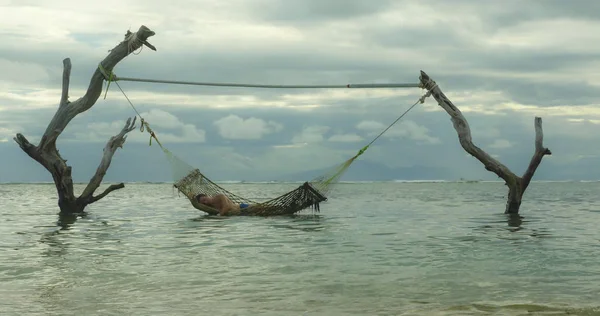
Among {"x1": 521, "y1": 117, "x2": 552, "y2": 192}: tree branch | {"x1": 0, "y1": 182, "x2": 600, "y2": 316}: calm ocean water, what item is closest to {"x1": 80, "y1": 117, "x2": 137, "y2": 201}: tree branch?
{"x1": 0, "y1": 182, "x2": 600, "y2": 316}: calm ocean water

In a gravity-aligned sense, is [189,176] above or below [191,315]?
above

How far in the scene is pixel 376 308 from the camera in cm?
695

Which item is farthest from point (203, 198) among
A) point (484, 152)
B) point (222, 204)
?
point (484, 152)

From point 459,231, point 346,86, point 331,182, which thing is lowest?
point 459,231

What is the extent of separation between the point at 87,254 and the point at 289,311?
5979 mm

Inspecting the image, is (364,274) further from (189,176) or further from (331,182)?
(189,176)

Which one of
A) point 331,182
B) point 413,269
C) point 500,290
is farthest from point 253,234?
point 500,290

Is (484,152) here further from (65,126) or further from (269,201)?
(65,126)

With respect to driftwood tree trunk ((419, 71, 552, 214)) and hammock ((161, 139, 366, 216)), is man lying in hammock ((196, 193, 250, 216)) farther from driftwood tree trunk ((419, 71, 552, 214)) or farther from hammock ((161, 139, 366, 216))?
driftwood tree trunk ((419, 71, 552, 214))

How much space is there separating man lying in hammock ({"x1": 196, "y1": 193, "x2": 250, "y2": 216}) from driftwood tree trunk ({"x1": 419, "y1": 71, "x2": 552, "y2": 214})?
6.82 m

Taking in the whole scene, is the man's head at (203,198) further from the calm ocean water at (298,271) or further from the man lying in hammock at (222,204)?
the calm ocean water at (298,271)

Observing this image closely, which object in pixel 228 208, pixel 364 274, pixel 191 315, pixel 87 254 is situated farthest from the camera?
pixel 228 208

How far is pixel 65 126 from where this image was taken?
18703 mm

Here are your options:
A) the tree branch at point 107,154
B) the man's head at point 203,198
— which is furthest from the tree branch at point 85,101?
the man's head at point 203,198
